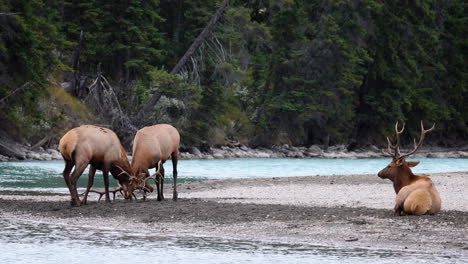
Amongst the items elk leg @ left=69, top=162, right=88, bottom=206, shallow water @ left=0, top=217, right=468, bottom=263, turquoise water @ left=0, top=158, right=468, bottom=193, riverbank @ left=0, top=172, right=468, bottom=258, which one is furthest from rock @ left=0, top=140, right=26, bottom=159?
shallow water @ left=0, top=217, right=468, bottom=263

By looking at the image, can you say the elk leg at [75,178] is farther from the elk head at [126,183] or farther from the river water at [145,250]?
the river water at [145,250]

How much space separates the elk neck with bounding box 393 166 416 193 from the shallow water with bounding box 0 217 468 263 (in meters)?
3.13

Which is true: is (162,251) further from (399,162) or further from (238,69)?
(238,69)

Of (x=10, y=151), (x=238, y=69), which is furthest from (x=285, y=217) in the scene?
(x=238, y=69)

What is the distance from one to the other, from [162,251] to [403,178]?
4.89 meters

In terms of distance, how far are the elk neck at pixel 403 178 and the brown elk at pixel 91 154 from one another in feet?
17.2

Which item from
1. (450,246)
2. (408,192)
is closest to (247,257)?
(450,246)

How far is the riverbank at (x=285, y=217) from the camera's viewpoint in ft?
36.3

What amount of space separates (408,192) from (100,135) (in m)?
6.01

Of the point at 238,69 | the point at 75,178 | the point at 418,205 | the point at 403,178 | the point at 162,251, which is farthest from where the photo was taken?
the point at 238,69

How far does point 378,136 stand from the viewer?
54281 millimetres

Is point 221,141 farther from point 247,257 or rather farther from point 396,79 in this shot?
point 247,257

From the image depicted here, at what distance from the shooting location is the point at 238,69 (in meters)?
43.7

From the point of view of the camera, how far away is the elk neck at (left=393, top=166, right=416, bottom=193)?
13.0 m
